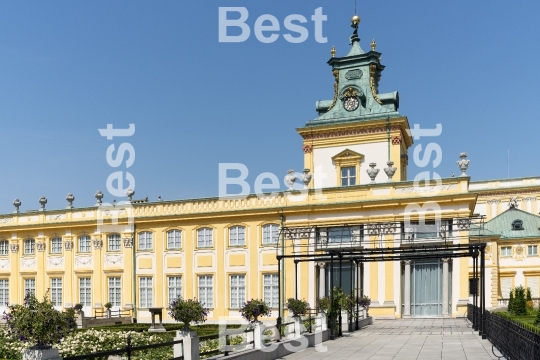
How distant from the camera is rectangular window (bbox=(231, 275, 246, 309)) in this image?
37.1 meters

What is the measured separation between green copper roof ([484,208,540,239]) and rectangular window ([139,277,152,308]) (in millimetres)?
30269

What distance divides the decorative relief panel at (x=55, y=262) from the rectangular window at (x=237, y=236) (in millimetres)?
12588

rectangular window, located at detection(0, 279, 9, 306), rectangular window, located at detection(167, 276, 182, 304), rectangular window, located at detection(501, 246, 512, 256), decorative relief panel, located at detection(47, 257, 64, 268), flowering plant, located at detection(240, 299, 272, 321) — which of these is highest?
flowering plant, located at detection(240, 299, 272, 321)

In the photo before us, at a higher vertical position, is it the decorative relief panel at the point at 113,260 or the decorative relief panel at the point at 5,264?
the decorative relief panel at the point at 113,260

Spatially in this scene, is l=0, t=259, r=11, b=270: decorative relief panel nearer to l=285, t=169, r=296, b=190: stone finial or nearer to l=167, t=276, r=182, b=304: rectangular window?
l=167, t=276, r=182, b=304: rectangular window

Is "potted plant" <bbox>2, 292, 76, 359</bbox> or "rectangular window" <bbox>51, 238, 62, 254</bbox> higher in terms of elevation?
"potted plant" <bbox>2, 292, 76, 359</bbox>

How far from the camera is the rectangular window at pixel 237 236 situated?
3741 centimetres

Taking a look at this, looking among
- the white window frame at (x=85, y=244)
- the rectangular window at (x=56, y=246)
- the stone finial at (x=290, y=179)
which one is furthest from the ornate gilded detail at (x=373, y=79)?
the rectangular window at (x=56, y=246)

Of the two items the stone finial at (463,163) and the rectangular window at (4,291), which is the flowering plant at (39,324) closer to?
the stone finial at (463,163)

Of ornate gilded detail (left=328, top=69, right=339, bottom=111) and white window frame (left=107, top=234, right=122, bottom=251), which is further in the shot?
ornate gilded detail (left=328, top=69, right=339, bottom=111)

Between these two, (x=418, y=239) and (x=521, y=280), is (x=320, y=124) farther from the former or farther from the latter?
(x=521, y=280)

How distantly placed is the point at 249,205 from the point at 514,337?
2399 centimetres

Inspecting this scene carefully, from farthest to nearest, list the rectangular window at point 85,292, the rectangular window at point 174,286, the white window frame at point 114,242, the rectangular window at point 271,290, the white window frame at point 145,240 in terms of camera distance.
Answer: the rectangular window at point 85,292, the white window frame at point 114,242, the white window frame at point 145,240, the rectangular window at point 174,286, the rectangular window at point 271,290

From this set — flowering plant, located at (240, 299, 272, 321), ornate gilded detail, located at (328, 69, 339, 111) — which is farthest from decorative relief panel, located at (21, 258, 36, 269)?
flowering plant, located at (240, 299, 272, 321)
